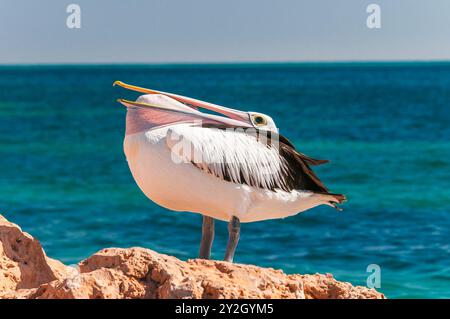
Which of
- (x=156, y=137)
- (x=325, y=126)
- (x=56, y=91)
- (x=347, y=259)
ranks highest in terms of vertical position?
(x=56, y=91)

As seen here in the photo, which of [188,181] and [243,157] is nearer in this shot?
[188,181]

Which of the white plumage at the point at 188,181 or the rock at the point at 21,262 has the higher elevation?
the white plumage at the point at 188,181

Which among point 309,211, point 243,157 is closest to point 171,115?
point 243,157

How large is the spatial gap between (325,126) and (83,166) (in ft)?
51.3

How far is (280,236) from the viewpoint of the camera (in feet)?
61.0

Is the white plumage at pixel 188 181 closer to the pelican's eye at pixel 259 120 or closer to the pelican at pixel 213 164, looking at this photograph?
the pelican at pixel 213 164

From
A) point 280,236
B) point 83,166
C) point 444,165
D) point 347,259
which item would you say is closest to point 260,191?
point 347,259

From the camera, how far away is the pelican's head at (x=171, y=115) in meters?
6.45

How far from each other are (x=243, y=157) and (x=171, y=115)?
612 millimetres

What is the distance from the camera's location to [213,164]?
6.35 metres

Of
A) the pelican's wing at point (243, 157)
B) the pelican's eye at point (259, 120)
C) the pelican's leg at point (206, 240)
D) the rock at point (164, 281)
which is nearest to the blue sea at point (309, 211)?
the pelican's wing at point (243, 157)

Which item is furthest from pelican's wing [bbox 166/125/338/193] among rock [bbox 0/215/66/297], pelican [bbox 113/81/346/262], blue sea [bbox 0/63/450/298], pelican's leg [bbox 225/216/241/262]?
blue sea [bbox 0/63/450/298]

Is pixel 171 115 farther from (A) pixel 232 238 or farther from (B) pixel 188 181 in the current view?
(A) pixel 232 238
